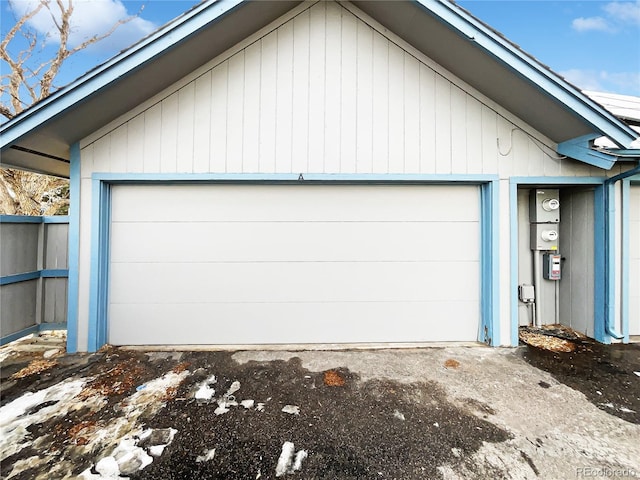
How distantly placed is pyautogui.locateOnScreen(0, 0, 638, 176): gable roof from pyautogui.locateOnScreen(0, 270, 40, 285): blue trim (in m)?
1.30

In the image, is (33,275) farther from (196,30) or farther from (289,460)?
(289,460)

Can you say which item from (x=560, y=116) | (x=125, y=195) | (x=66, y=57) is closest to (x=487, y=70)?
(x=560, y=116)

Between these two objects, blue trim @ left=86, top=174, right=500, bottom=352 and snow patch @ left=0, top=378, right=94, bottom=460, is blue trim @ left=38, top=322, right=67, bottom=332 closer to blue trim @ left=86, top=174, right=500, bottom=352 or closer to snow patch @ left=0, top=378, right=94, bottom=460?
blue trim @ left=86, top=174, right=500, bottom=352

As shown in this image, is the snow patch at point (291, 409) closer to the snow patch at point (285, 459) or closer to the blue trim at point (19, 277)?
the snow patch at point (285, 459)

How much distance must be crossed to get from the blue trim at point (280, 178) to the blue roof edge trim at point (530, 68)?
0.96 meters

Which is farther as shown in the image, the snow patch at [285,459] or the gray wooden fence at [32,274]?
the gray wooden fence at [32,274]

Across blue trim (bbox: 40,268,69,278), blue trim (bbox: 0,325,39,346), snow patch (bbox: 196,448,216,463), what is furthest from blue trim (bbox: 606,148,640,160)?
blue trim (bbox: 0,325,39,346)

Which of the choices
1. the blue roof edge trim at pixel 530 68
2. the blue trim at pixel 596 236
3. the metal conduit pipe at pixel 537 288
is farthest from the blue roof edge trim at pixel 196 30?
the metal conduit pipe at pixel 537 288

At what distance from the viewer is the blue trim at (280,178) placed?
128 inches

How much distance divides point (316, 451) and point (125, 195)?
135 inches

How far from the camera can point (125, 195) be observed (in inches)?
133

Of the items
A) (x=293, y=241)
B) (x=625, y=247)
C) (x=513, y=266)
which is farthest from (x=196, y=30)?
(x=625, y=247)

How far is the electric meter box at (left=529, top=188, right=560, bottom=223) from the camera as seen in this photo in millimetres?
3693

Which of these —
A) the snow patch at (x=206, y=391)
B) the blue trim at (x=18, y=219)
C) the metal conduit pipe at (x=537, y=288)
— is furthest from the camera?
the metal conduit pipe at (x=537, y=288)
